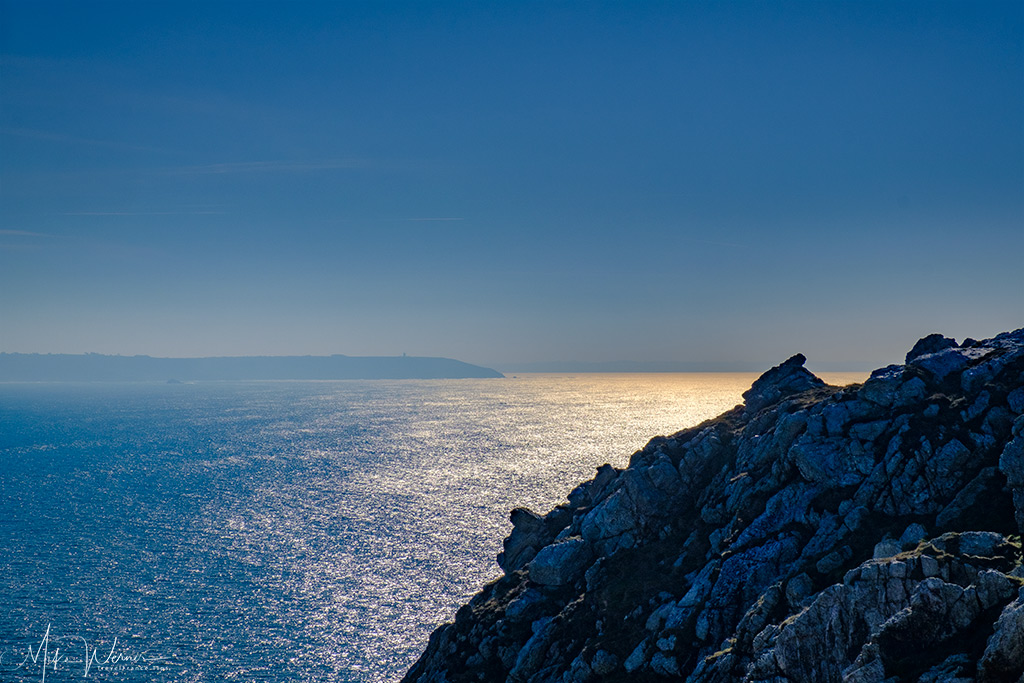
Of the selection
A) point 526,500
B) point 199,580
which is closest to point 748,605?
point 199,580

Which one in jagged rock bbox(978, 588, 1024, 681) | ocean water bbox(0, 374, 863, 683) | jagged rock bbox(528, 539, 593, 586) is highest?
jagged rock bbox(978, 588, 1024, 681)

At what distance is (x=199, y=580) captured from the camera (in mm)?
89125

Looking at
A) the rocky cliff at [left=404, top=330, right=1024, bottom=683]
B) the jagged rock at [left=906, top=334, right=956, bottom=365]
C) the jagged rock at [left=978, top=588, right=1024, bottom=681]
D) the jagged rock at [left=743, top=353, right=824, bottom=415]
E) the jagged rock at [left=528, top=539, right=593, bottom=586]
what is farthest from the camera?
the jagged rock at [left=743, top=353, right=824, bottom=415]

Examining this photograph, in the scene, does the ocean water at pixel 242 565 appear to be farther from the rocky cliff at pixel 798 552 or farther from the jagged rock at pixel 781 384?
the jagged rock at pixel 781 384

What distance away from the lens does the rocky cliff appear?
26047mm

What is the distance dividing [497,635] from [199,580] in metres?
66.0

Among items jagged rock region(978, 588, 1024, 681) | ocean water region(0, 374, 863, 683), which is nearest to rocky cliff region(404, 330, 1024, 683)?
→ jagged rock region(978, 588, 1024, 681)

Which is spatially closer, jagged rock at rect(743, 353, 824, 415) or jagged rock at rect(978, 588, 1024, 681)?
jagged rock at rect(978, 588, 1024, 681)

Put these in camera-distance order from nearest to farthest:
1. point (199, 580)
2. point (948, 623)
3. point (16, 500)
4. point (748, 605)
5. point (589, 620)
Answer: point (948, 623), point (748, 605), point (589, 620), point (199, 580), point (16, 500)

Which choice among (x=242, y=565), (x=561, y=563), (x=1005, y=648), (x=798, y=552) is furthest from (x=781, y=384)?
(x=242, y=565)

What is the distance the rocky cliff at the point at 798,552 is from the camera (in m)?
26.0

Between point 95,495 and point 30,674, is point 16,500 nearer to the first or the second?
point 95,495

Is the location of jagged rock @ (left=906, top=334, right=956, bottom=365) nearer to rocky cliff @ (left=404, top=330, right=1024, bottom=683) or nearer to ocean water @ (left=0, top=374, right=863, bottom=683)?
rocky cliff @ (left=404, top=330, right=1024, bottom=683)

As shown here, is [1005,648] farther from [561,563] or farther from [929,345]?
[929,345]
